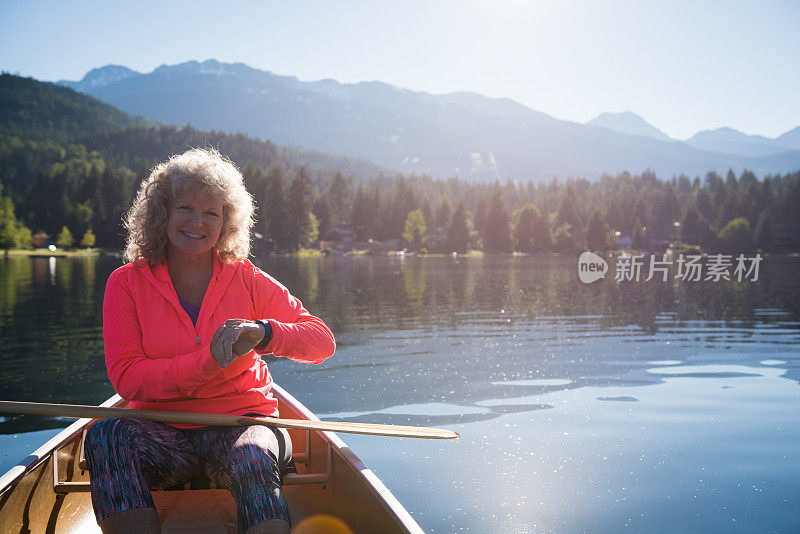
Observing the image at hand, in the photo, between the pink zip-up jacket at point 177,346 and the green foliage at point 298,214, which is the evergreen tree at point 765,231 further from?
the pink zip-up jacket at point 177,346

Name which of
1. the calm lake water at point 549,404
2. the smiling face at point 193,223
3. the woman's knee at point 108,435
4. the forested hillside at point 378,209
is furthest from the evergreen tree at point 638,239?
the woman's knee at point 108,435

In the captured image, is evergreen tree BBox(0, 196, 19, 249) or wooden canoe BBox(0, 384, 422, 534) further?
evergreen tree BBox(0, 196, 19, 249)

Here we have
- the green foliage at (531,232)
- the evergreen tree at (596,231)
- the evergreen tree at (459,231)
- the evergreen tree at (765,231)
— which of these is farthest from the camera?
the evergreen tree at (596,231)

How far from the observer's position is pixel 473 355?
13.6 meters

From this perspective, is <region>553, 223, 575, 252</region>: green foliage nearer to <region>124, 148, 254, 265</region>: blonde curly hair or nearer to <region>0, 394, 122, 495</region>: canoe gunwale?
<region>0, 394, 122, 495</region>: canoe gunwale

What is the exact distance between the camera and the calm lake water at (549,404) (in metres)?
5.66

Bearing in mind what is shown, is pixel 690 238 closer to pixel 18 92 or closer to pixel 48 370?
pixel 48 370

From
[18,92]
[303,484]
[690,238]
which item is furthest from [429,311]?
[18,92]

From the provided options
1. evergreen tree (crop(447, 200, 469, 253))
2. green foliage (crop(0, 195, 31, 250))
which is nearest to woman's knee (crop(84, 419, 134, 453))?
green foliage (crop(0, 195, 31, 250))

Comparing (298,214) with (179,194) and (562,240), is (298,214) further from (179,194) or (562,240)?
(179,194)

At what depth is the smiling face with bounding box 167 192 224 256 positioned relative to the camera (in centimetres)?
367

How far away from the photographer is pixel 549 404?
9.38 metres

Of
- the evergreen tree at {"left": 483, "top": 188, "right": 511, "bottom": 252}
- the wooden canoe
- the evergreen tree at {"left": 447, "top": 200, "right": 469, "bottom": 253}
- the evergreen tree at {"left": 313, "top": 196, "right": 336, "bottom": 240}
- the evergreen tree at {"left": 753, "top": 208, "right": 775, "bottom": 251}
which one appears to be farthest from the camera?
the evergreen tree at {"left": 313, "top": 196, "right": 336, "bottom": 240}

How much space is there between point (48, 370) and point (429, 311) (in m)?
12.5
